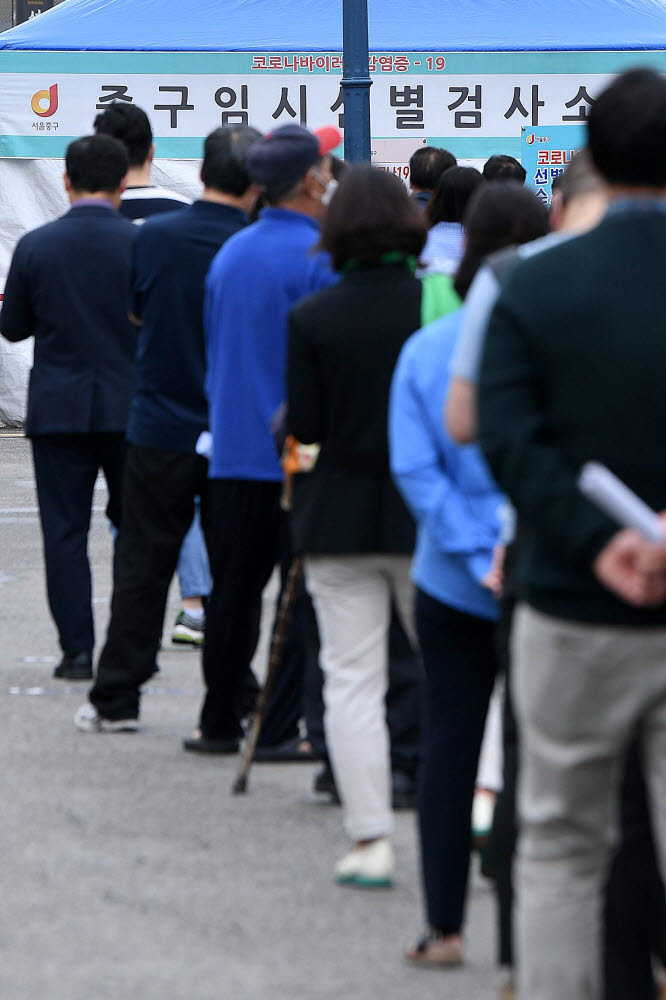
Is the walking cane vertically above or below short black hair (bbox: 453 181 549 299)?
below

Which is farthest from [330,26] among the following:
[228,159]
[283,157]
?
[283,157]

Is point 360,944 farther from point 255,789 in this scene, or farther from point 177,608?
point 177,608

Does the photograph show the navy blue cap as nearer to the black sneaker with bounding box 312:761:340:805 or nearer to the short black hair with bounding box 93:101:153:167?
the black sneaker with bounding box 312:761:340:805

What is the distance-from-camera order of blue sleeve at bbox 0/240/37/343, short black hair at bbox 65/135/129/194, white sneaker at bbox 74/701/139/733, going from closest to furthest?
1. white sneaker at bbox 74/701/139/733
2. short black hair at bbox 65/135/129/194
3. blue sleeve at bbox 0/240/37/343

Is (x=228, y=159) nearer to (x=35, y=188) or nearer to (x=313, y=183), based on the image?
(x=313, y=183)

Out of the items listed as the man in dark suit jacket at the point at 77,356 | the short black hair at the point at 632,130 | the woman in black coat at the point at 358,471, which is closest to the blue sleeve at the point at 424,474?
the woman in black coat at the point at 358,471

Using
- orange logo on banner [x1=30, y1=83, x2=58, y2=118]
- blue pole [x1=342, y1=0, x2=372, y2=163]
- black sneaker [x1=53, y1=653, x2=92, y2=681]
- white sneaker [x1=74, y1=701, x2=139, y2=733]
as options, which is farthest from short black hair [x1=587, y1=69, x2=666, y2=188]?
orange logo on banner [x1=30, y1=83, x2=58, y2=118]

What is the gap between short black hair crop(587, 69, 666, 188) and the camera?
9.17 ft

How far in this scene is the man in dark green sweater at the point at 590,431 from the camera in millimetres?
2775

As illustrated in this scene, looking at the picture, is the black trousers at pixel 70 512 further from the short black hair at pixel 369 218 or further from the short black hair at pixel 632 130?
the short black hair at pixel 632 130

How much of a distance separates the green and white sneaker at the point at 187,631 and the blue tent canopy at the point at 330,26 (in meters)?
7.48

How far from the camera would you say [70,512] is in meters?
7.15

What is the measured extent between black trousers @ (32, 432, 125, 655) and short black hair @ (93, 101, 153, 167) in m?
1.12

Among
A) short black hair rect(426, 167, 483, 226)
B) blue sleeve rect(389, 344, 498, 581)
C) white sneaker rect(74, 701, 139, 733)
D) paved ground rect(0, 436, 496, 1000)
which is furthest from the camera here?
short black hair rect(426, 167, 483, 226)
